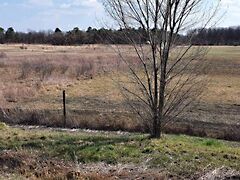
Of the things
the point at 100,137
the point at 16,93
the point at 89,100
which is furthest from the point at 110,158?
the point at 16,93

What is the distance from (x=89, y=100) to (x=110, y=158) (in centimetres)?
1584

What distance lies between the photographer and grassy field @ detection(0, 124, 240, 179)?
943 cm

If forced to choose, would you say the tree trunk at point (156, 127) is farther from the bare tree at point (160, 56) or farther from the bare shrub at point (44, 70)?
the bare shrub at point (44, 70)

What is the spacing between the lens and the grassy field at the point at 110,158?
9430mm

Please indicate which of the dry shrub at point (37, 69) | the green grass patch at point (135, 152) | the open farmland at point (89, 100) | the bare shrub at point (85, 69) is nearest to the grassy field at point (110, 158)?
the green grass patch at point (135, 152)

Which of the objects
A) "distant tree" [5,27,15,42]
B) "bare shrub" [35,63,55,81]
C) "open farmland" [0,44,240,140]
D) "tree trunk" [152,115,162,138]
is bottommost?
"open farmland" [0,44,240,140]

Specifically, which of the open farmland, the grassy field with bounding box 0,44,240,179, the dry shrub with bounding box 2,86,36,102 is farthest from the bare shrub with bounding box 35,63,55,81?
the dry shrub with bounding box 2,86,36,102

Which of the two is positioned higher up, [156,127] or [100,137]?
[156,127]

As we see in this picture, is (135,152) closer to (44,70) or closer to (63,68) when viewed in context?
(44,70)

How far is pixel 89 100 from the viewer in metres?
26.3

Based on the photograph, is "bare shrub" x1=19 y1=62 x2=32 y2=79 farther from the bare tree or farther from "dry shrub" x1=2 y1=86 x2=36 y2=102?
the bare tree

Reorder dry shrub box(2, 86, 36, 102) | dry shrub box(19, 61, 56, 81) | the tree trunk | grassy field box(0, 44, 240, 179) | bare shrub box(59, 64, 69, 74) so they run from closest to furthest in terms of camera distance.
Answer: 1. grassy field box(0, 44, 240, 179)
2. the tree trunk
3. dry shrub box(2, 86, 36, 102)
4. dry shrub box(19, 61, 56, 81)
5. bare shrub box(59, 64, 69, 74)

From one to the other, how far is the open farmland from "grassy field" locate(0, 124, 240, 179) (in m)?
2.76

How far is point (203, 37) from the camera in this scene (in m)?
13.5
